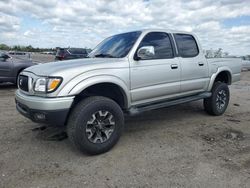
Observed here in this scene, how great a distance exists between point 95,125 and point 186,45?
293 cm

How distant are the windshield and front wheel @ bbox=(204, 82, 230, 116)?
2.60m

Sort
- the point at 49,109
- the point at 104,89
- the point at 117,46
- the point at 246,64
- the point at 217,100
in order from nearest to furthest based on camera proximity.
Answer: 1. the point at 49,109
2. the point at 104,89
3. the point at 117,46
4. the point at 217,100
5. the point at 246,64

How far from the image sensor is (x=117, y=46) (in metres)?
4.98

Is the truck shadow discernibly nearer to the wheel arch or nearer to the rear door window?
the wheel arch

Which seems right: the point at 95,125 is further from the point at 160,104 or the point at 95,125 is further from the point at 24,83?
the point at 160,104

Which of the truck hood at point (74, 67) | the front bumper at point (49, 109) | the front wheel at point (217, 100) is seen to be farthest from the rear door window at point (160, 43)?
the front bumper at point (49, 109)

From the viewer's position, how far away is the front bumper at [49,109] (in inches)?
144

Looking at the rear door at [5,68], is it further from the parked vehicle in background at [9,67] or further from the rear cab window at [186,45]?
the rear cab window at [186,45]

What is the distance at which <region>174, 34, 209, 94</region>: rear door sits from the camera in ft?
18.0

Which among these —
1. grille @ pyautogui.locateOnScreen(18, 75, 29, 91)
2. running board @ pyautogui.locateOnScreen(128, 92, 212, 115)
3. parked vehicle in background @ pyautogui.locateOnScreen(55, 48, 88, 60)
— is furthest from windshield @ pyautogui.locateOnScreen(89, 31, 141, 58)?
parked vehicle in background @ pyautogui.locateOnScreen(55, 48, 88, 60)

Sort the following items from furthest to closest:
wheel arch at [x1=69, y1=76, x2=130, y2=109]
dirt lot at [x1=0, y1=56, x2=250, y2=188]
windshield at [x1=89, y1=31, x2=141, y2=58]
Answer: windshield at [x1=89, y1=31, x2=141, y2=58]
wheel arch at [x1=69, y1=76, x2=130, y2=109]
dirt lot at [x1=0, y1=56, x2=250, y2=188]

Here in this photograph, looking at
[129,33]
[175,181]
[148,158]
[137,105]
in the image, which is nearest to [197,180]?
[175,181]

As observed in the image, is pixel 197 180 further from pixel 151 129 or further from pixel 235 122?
pixel 235 122

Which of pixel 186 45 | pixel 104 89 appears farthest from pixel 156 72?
pixel 186 45
